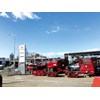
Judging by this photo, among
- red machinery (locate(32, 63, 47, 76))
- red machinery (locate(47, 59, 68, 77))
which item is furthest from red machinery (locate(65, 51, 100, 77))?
red machinery (locate(32, 63, 47, 76))

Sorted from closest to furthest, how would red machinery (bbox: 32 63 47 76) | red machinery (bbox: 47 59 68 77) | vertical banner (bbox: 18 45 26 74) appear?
red machinery (bbox: 47 59 68 77)
red machinery (bbox: 32 63 47 76)
vertical banner (bbox: 18 45 26 74)

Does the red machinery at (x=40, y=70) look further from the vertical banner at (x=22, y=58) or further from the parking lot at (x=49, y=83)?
the parking lot at (x=49, y=83)

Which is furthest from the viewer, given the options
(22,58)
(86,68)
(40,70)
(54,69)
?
(22,58)

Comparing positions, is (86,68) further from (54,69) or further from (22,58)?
(22,58)

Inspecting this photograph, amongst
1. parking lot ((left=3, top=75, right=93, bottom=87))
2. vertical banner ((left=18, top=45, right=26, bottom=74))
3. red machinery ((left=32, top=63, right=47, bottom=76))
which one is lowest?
parking lot ((left=3, top=75, right=93, bottom=87))

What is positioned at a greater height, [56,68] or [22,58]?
[22,58]

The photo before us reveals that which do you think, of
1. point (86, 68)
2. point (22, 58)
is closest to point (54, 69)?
point (86, 68)

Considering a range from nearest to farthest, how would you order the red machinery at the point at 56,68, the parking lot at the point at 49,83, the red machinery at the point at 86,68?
the parking lot at the point at 49,83 → the red machinery at the point at 86,68 → the red machinery at the point at 56,68

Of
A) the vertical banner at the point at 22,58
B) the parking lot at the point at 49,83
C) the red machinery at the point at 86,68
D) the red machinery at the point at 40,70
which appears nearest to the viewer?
the parking lot at the point at 49,83

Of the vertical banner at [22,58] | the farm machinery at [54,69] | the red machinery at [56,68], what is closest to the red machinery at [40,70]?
the farm machinery at [54,69]

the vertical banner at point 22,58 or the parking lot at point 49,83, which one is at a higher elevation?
the vertical banner at point 22,58

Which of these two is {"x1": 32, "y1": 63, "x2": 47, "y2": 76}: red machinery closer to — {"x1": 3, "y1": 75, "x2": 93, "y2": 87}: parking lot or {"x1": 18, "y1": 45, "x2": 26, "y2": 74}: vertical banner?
{"x1": 18, "y1": 45, "x2": 26, "y2": 74}: vertical banner
